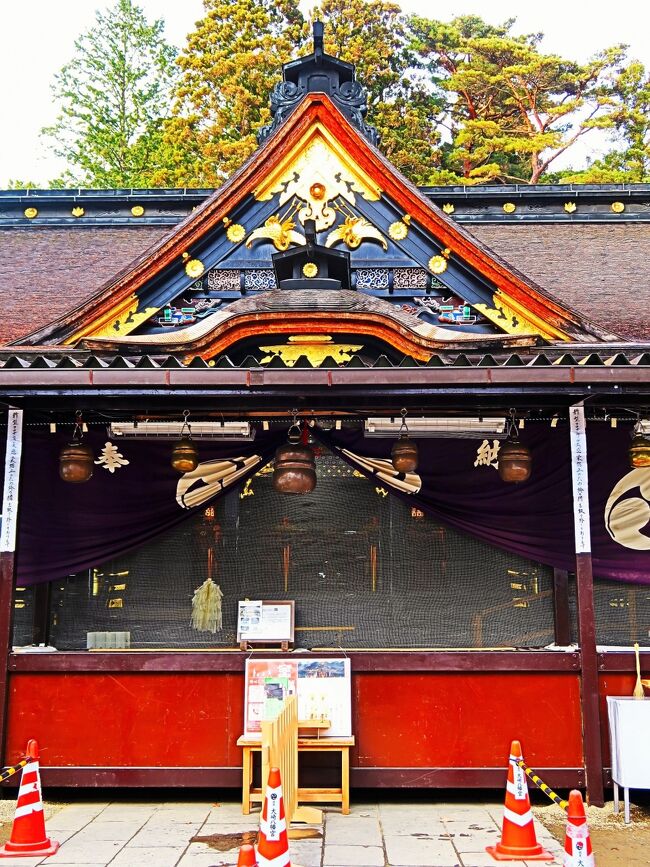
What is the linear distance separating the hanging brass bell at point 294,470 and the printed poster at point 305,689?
145cm

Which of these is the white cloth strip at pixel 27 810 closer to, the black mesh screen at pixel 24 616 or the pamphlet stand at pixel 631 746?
the black mesh screen at pixel 24 616

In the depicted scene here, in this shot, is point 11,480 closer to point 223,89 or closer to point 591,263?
point 591,263

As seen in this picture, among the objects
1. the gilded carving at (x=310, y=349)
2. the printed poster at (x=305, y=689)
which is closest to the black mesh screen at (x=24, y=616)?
the printed poster at (x=305, y=689)

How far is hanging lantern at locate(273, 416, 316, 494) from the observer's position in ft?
22.4

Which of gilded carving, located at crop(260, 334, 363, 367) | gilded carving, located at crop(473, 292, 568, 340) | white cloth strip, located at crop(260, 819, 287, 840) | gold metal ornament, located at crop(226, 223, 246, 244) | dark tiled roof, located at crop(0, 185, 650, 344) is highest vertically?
dark tiled roof, located at crop(0, 185, 650, 344)

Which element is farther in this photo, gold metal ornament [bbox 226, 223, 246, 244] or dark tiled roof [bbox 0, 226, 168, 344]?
dark tiled roof [bbox 0, 226, 168, 344]

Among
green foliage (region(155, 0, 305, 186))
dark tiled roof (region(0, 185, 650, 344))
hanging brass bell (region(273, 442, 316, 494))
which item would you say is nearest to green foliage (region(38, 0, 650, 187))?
green foliage (region(155, 0, 305, 186))

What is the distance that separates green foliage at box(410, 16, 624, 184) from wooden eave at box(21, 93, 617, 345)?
21.2 meters

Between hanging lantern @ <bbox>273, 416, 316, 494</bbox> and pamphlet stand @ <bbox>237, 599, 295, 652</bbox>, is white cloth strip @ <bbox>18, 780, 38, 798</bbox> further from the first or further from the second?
hanging lantern @ <bbox>273, 416, 316, 494</bbox>

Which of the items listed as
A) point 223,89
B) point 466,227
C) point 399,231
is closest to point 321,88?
point 399,231

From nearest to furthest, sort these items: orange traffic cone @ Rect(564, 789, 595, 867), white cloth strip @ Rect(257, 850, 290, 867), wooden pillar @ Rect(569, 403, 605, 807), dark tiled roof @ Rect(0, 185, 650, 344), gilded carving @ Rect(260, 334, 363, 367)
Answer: white cloth strip @ Rect(257, 850, 290, 867), orange traffic cone @ Rect(564, 789, 595, 867), wooden pillar @ Rect(569, 403, 605, 807), gilded carving @ Rect(260, 334, 363, 367), dark tiled roof @ Rect(0, 185, 650, 344)

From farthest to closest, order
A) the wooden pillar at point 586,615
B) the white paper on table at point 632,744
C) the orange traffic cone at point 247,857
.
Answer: the wooden pillar at point 586,615 < the white paper on table at point 632,744 < the orange traffic cone at point 247,857

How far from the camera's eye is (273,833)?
413 cm

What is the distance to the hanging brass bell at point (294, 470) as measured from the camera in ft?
22.4
